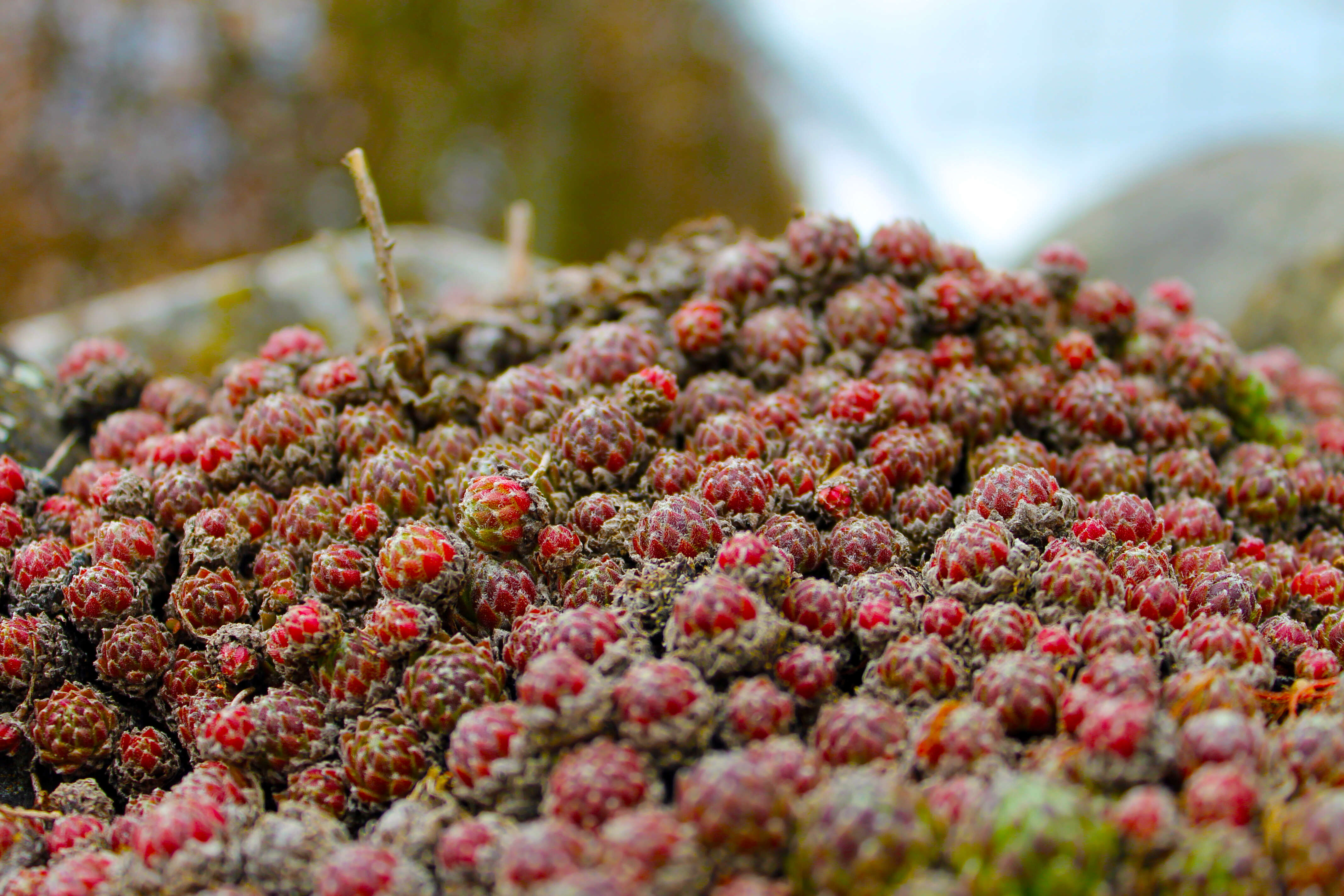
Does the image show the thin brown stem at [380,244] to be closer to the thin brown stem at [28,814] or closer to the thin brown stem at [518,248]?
the thin brown stem at [518,248]

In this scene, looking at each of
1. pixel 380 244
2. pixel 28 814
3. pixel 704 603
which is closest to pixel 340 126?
pixel 380 244

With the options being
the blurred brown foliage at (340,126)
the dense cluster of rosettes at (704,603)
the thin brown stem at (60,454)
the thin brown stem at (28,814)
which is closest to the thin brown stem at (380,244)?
the dense cluster of rosettes at (704,603)

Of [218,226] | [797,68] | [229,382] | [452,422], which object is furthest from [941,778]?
[797,68]

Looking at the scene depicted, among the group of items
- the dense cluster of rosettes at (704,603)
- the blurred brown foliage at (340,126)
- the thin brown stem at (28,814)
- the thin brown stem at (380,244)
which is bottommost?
the thin brown stem at (28,814)

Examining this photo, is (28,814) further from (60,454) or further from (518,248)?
(518,248)

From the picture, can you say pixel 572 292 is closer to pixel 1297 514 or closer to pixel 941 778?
pixel 941 778

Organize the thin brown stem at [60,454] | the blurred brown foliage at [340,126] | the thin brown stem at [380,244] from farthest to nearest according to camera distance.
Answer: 1. the blurred brown foliage at [340,126]
2. the thin brown stem at [60,454]
3. the thin brown stem at [380,244]

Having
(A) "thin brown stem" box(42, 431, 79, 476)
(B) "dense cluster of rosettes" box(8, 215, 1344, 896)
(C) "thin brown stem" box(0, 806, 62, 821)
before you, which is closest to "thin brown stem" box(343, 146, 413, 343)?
(B) "dense cluster of rosettes" box(8, 215, 1344, 896)
